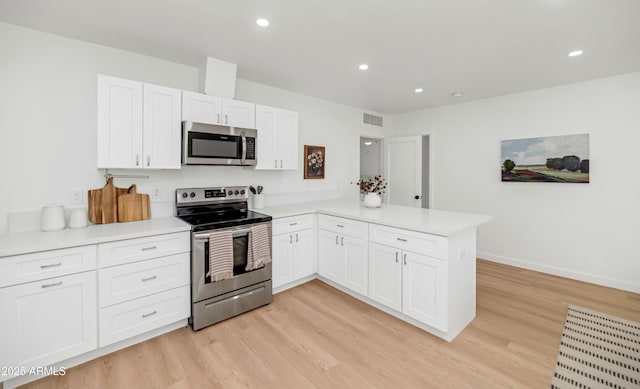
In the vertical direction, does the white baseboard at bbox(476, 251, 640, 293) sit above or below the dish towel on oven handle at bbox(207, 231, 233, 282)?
below

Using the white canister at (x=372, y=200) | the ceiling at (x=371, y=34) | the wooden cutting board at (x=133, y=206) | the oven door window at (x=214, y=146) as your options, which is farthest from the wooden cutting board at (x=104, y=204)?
the white canister at (x=372, y=200)

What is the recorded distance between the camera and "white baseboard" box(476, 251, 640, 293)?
10.9ft

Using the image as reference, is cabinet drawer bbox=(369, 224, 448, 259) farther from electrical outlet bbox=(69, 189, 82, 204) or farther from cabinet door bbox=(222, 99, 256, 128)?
electrical outlet bbox=(69, 189, 82, 204)

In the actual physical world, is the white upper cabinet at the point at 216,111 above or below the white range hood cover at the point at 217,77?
below

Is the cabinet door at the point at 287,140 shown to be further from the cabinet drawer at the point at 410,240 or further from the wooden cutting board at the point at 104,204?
the wooden cutting board at the point at 104,204

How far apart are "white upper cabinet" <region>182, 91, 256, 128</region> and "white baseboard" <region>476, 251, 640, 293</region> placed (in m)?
4.15

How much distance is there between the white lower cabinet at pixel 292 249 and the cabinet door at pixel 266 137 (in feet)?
2.43

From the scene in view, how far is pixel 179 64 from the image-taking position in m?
3.00

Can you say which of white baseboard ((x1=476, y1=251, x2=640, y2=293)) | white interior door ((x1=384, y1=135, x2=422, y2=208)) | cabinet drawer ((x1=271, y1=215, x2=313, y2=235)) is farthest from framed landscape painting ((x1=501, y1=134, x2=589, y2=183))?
cabinet drawer ((x1=271, y1=215, x2=313, y2=235))

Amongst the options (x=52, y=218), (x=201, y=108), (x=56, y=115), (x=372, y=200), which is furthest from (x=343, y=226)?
(x=56, y=115)

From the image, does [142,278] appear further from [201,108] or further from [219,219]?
[201,108]

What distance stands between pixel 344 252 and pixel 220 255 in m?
1.37

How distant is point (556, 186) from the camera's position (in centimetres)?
380

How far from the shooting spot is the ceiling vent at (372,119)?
205 inches
